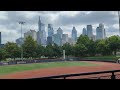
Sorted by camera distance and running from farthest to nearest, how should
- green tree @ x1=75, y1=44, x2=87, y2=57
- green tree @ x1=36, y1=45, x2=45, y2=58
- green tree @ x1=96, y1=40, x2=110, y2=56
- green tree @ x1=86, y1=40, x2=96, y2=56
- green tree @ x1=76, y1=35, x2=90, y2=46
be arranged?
green tree @ x1=76, y1=35, x2=90, y2=46, green tree @ x1=86, y1=40, x2=96, y2=56, green tree @ x1=75, y1=44, x2=87, y2=57, green tree @ x1=96, y1=40, x2=110, y2=56, green tree @ x1=36, y1=45, x2=45, y2=58

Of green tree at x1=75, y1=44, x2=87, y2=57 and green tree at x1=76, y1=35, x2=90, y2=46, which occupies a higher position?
green tree at x1=76, y1=35, x2=90, y2=46

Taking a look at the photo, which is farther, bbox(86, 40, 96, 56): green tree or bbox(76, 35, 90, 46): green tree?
bbox(76, 35, 90, 46): green tree

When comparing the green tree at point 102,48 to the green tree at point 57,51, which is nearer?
the green tree at point 102,48

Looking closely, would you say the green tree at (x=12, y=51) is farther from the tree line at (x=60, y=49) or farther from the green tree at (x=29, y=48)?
the green tree at (x=29, y=48)

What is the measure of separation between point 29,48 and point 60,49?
10.0 meters

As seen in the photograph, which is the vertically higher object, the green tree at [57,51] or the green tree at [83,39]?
the green tree at [83,39]

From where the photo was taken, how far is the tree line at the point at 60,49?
1950 inches

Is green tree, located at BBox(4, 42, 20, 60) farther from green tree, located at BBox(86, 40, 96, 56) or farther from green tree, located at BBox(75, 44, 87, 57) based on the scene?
green tree, located at BBox(86, 40, 96, 56)

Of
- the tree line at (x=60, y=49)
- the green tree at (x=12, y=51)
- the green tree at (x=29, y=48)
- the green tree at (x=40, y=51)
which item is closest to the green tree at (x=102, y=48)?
the tree line at (x=60, y=49)

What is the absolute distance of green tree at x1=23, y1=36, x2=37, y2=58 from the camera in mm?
49547

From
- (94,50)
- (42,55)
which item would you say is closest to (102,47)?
(94,50)

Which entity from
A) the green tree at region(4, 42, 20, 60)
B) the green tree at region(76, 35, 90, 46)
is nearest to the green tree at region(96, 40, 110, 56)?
the green tree at region(76, 35, 90, 46)
